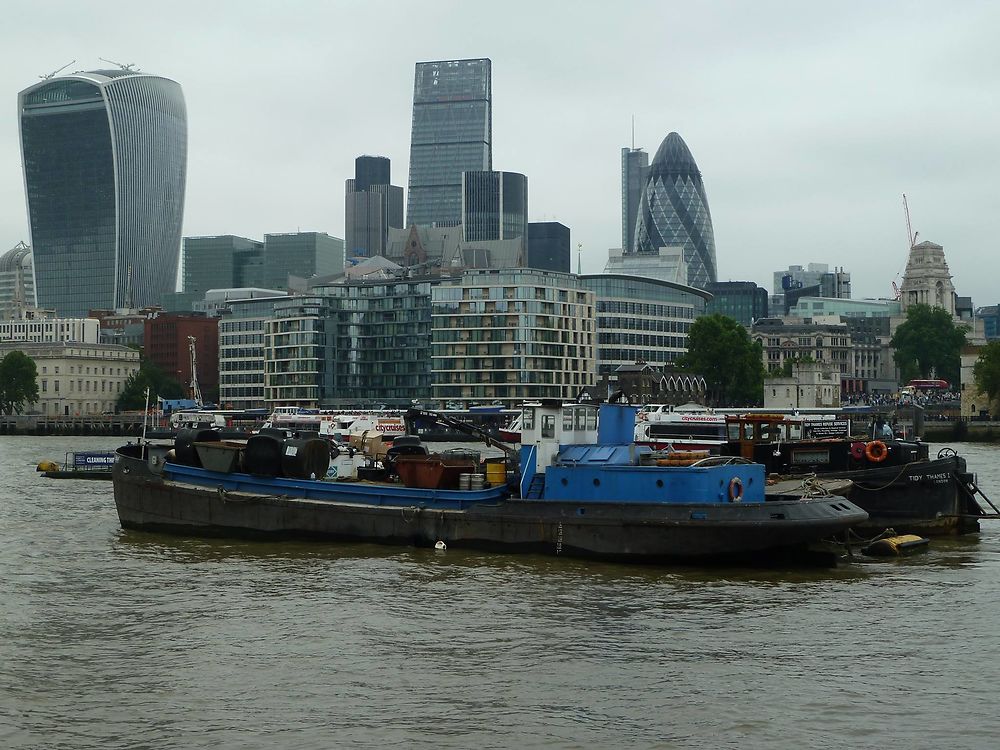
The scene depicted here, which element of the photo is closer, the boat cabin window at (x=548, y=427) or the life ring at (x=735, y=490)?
the life ring at (x=735, y=490)

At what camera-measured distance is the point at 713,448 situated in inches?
2275

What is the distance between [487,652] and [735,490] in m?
13.0

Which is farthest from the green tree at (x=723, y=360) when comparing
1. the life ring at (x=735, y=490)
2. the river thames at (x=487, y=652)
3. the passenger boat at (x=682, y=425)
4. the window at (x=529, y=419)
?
the life ring at (x=735, y=490)

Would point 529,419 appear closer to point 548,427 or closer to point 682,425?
point 548,427

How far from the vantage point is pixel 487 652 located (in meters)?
27.5

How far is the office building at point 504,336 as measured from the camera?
571ft

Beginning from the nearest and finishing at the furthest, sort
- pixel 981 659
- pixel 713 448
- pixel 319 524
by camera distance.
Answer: pixel 981 659 → pixel 319 524 → pixel 713 448

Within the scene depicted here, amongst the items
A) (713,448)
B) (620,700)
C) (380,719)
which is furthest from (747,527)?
(713,448)

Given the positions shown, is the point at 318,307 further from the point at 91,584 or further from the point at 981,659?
the point at 981,659

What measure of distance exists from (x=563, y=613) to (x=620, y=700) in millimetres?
7580

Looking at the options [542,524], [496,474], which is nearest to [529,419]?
[496,474]

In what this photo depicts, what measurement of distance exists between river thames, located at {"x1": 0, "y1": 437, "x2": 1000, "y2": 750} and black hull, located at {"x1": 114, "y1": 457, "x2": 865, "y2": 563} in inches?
23.8

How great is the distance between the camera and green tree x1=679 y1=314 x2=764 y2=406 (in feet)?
560

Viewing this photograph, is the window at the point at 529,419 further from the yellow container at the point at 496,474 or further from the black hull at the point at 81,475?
the black hull at the point at 81,475
